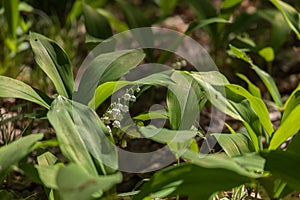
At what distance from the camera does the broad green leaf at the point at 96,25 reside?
6.78 ft

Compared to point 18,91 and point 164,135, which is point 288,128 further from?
point 18,91

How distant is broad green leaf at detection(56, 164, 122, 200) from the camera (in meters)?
0.94

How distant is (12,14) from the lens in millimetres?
2154

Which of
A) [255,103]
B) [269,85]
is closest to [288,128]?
Result: [255,103]

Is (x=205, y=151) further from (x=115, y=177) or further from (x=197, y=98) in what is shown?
(x=115, y=177)

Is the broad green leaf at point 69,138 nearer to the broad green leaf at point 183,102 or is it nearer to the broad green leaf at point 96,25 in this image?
the broad green leaf at point 183,102

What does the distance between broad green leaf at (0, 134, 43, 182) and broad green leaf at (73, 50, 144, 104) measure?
1.12 feet

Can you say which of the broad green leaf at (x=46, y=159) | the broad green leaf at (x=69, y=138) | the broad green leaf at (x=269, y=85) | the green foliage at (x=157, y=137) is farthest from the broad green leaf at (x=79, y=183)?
the broad green leaf at (x=269, y=85)

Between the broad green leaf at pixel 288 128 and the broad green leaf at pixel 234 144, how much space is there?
0.06 metres

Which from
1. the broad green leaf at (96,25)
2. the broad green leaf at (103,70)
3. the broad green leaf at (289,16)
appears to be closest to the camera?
the broad green leaf at (103,70)

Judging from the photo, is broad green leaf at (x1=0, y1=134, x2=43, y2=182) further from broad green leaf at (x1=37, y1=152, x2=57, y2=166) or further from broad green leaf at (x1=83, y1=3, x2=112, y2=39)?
broad green leaf at (x1=83, y1=3, x2=112, y2=39)

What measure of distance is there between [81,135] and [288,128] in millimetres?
475

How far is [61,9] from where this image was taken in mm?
2762

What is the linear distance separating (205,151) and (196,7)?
0.90 meters
